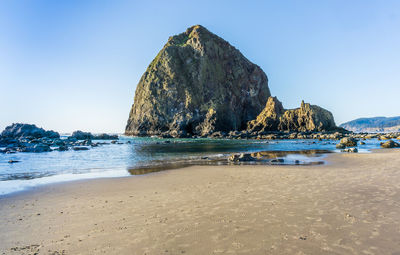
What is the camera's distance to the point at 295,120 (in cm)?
8612

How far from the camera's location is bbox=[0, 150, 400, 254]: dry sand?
4930 mm

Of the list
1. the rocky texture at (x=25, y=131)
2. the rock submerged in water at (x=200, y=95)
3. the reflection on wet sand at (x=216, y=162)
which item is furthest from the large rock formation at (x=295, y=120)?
the reflection on wet sand at (x=216, y=162)

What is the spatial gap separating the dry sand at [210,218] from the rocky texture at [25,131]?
67169 millimetres

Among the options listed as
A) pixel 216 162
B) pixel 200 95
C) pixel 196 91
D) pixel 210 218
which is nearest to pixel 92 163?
pixel 216 162

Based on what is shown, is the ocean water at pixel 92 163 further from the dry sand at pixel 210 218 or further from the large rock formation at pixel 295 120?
the large rock formation at pixel 295 120

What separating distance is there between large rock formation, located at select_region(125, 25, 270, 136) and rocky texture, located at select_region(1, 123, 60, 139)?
144ft

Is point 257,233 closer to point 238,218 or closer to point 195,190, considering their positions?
point 238,218

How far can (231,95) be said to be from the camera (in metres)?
120

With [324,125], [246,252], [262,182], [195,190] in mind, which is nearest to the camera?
[246,252]

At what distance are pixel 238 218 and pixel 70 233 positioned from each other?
4183 mm

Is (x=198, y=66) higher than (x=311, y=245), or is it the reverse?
(x=198, y=66)

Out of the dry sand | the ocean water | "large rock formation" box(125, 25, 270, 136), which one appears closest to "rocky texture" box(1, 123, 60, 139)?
the ocean water

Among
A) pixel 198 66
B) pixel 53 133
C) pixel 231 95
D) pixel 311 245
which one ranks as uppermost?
pixel 198 66

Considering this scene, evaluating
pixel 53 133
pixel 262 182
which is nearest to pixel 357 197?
pixel 262 182
